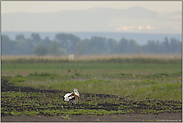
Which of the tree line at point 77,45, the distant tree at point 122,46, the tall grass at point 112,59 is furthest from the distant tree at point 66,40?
the tall grass at point 112,59

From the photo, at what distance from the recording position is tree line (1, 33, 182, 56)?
105938 millimetres

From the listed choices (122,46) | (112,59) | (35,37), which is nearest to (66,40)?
(35,37)

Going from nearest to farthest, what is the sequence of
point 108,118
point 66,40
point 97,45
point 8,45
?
point 108,118, point 8,45, point 97,45, point 66,40

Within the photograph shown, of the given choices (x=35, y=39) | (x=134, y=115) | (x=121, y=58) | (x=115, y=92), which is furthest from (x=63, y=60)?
(x=35, y=39)

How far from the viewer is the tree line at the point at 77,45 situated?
106 meters

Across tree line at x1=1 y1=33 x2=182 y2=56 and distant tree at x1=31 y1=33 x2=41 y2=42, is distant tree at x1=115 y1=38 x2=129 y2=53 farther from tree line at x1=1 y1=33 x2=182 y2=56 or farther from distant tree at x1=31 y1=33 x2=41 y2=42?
distant tree at x1=31 y1=33 x2=41 y2=42

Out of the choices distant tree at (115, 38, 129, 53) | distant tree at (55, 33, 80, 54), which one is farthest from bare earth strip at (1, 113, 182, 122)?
distant tree at (55, 33, 80, 54)

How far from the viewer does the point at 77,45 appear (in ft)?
400

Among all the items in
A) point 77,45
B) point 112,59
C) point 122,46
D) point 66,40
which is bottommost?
point 112,59

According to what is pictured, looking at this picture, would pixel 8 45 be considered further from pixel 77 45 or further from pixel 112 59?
pixel 112 59

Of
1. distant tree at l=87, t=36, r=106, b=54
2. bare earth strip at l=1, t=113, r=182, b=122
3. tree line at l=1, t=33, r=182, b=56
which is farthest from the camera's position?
distant tree at l=87, t=36, r=106, b=54

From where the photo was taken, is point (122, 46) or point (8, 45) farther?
point (122, 46)

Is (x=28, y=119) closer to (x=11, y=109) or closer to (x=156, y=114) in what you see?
(x=11, y=109)

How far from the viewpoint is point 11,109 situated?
12.2 metres
